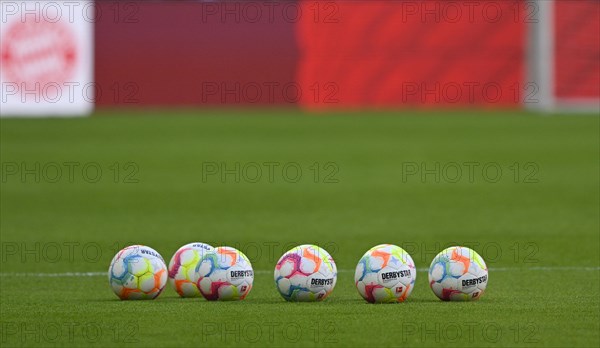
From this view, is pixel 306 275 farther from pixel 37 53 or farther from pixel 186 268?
pixel 37 53

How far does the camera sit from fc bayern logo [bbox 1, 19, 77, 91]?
31281 mm

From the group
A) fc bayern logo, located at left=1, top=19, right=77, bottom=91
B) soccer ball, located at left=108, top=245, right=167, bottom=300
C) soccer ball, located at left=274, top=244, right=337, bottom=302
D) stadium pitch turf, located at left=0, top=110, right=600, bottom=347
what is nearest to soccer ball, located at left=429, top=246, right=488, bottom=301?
stadium pitch turf, located at left=0, top=110, right=600, bottom=347

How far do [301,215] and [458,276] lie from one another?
906cm

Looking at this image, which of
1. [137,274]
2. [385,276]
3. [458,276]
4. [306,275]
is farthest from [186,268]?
[458,276]

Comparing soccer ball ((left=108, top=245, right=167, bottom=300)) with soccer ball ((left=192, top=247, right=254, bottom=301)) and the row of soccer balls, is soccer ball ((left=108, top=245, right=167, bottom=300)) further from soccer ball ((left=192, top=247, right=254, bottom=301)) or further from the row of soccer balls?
soccer ball ((left=192, top=247, right=254, bottom=301))

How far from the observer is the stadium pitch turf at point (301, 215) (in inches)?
368

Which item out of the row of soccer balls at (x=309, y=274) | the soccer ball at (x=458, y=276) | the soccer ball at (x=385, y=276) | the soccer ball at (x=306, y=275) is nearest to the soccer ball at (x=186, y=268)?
the row of soccer balls at (x=309, y=274)

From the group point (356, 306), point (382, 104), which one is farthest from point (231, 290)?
point (382, 104)

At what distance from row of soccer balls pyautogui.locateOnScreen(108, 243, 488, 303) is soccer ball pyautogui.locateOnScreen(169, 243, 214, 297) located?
0.01m

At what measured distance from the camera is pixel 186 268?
10.8 metres

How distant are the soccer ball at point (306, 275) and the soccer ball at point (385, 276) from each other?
261 millimetres

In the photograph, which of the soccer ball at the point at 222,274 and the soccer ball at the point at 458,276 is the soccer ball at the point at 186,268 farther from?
the soccer ball at the point at 458,276

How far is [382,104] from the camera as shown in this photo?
1388 inches

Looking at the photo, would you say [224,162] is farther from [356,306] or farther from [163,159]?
[356,306]
